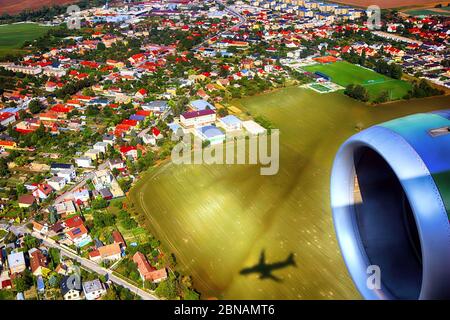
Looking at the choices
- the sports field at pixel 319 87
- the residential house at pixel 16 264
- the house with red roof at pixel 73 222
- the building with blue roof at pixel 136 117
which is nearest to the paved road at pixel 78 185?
the house with red roof at pixel 73 222

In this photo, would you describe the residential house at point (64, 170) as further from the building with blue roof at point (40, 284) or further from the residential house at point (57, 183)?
the building with blue roof at point (40, 284)

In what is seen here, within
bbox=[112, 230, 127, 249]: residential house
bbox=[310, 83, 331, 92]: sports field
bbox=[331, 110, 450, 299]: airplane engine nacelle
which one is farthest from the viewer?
bbox=[310, 83, 331, 92]: sports field

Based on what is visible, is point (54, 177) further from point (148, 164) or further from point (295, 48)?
point (295, 48)

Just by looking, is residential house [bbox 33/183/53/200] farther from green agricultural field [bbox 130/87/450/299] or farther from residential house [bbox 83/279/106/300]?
residential house [bbox 83/279/106/300]

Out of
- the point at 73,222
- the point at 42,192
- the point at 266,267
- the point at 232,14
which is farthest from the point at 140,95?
the point at 232,14

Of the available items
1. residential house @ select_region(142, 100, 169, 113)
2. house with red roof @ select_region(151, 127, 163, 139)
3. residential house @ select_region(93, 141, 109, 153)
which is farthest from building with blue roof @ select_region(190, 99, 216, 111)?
residential house @ select_region(93, 141, 109, 153)

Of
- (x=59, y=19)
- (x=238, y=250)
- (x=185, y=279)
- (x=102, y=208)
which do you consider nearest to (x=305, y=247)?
(x=238, y=250)
